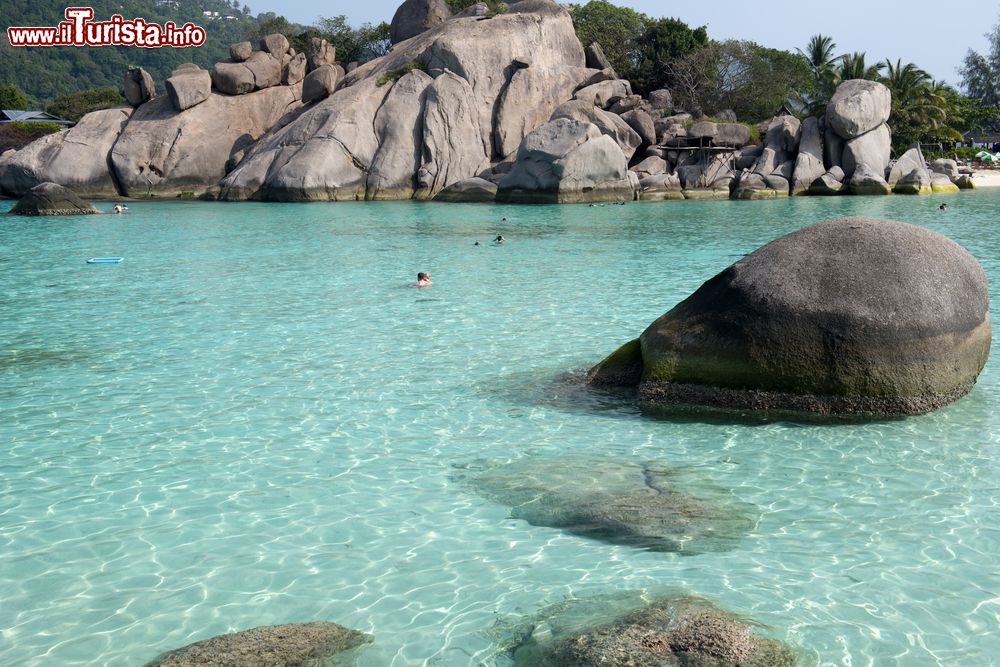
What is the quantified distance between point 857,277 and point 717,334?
3.95 ft

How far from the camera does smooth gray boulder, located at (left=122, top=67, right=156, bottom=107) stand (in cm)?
4556

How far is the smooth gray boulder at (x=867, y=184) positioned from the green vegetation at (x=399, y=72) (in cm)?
2035

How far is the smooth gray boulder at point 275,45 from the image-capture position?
46.9 meters

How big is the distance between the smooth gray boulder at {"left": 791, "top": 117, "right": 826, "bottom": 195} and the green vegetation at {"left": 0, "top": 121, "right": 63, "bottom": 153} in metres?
42.7

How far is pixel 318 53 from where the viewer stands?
4819 centimetres

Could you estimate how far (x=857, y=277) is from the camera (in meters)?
7.43

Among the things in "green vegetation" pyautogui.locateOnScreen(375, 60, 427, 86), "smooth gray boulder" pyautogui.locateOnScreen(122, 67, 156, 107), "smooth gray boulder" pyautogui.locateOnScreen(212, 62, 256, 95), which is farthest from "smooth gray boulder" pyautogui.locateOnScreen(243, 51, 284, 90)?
"green vegetation" pyautogui.locateOnScreen(375, 60, 427, 86)

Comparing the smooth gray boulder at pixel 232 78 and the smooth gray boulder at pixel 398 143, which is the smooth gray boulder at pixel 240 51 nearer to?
the smooth gray boulder at pixel 232 78

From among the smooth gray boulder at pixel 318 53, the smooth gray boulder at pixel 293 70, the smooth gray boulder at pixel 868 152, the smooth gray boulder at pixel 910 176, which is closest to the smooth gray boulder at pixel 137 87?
the smooth gray boulder at pixel 293 70

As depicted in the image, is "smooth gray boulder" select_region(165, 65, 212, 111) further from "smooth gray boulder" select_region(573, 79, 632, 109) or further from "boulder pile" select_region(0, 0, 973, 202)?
"smooth gray boulder" select_region(573, 79, 632, 109)

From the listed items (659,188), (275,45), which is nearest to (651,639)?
(659,188)

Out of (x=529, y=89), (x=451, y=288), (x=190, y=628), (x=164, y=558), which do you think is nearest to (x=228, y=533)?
(x=164, y=558)

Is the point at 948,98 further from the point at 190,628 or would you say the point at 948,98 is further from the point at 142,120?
the point at 190,628

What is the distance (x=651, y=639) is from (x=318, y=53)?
4815 centimetres
